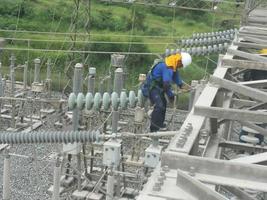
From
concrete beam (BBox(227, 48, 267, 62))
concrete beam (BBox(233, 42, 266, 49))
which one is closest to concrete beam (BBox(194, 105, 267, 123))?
concrete beam (BBox(227, 48, 267, 62))

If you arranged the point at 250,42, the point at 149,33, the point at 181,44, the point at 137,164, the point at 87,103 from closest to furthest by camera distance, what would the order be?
the point at 87,103
the point at 250,42
the point at 137,164
the point at 181,44
the point at 149,33

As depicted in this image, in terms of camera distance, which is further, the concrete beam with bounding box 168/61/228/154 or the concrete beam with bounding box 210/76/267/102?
the concrete beam with bounding box 210/76/267/102

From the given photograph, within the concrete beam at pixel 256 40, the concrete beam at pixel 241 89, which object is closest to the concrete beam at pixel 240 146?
the concrete beam at pixel 241 89

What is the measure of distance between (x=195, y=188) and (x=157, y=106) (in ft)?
17.4

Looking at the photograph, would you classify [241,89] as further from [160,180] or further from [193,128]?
[160,180]

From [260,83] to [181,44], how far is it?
255 inches

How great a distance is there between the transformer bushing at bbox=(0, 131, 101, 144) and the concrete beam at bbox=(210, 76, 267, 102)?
4.13 ft

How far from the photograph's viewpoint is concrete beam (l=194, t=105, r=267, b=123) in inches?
138

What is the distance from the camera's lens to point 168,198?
244 cm

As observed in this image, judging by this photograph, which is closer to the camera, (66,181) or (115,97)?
(115,97)

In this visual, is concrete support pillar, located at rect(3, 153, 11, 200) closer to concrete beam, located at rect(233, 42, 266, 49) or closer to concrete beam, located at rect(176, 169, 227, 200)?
concrete beam, located at rect(233, 42, 266, 49)

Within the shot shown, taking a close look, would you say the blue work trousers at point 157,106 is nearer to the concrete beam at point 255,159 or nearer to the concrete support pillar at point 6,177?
the concrete support pillar at point 6,177

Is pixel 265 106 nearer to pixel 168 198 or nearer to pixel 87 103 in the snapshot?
pixel 87 103

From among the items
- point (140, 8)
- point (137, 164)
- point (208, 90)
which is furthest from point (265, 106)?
point (140, 8)
